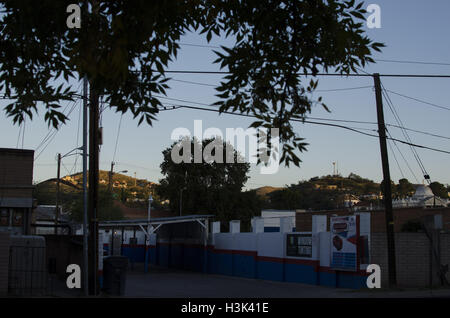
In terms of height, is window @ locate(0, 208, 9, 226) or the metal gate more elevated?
window @ locate(0, 208, 9, 226)

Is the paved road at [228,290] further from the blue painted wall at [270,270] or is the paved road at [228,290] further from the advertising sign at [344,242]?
the advertising sign at [344,242]

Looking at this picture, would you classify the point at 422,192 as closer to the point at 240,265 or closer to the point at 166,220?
the point at 166,220

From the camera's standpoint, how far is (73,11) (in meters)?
6.91

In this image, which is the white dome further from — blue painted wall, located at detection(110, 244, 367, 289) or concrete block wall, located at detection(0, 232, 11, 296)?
concrete block wall, located at detection(0, 232, 11, 296)

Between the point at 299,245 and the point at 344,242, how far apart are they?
12.0ft

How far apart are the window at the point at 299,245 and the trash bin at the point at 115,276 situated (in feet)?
31.1

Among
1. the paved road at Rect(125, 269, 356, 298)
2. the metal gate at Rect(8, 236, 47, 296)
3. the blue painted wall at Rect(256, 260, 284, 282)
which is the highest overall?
the metal gate at Rect(8, 236, 47, 296)

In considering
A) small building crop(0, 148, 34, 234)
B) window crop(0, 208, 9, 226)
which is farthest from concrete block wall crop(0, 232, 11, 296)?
window crop(0, 208, 9, 226)

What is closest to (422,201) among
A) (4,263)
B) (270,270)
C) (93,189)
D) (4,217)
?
(270,270)

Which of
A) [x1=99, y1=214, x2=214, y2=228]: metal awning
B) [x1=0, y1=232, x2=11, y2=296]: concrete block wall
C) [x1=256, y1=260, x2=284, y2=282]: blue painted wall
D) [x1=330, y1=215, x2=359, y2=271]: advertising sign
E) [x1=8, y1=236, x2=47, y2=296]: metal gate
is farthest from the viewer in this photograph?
[x1=99, y1=214, x2=214, y2=228]: metal awning

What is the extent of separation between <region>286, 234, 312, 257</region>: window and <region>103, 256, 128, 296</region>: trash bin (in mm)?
9471

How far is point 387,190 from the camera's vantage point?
23219 millimetres

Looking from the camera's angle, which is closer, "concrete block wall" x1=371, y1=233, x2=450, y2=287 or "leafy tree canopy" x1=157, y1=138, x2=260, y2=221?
"concrete block wall" x1=371, y1=233, x2=450, y2=287

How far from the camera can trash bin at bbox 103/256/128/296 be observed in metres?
21.0
